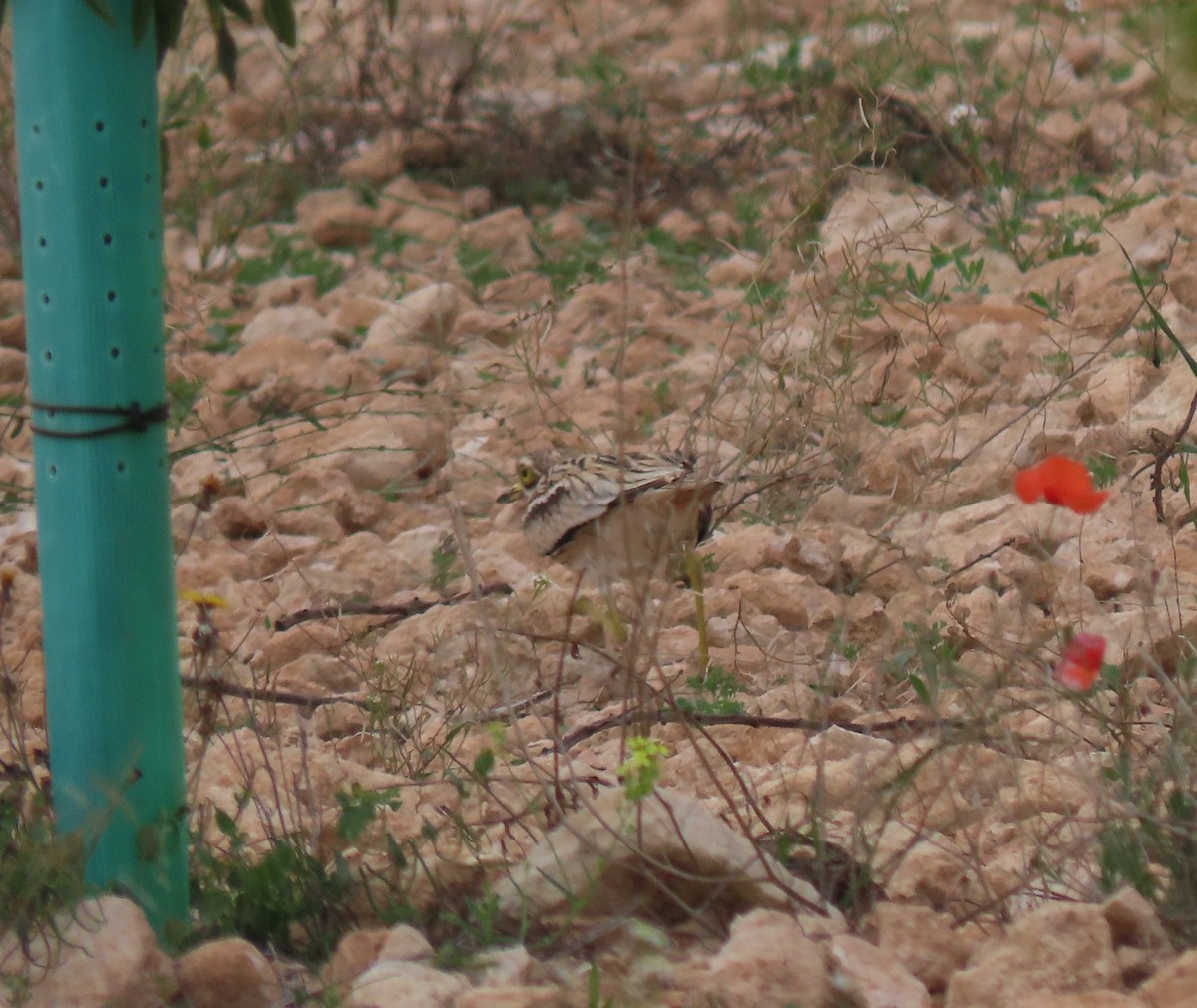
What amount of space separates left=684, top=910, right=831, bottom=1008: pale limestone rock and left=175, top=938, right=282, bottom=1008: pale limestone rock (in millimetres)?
508

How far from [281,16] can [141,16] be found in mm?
255

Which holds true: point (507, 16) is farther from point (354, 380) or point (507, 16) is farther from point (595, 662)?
point (595, 662)

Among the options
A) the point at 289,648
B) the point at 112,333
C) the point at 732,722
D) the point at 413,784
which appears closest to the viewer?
the point at 112,333

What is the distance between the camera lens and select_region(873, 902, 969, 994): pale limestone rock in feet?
6.53

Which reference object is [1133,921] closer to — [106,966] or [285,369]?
[106,966]

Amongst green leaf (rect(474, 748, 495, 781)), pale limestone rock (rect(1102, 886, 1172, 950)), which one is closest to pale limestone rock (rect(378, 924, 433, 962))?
green leaf (rect(474, 748, 495, 781))

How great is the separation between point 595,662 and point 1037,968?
1.84 metres

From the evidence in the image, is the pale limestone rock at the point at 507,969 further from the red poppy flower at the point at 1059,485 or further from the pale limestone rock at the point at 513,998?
the red poppy flower at the point at 1059,485

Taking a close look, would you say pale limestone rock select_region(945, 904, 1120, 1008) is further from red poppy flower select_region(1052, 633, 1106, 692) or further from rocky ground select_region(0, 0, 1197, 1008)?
red poppy flower select_region(1052, 633, 1106, 692)

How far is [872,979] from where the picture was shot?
6.26ft

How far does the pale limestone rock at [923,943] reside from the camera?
1990mm

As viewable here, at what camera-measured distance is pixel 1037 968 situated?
1.87 metres

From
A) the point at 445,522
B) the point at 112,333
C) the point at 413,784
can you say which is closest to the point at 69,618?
the point at 112,333

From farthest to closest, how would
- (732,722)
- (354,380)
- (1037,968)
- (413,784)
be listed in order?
(354,380)
(732,722)
(413,784)
(1037,968)
